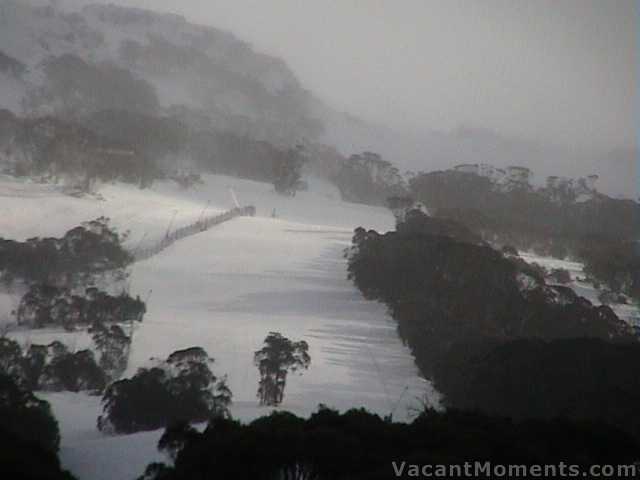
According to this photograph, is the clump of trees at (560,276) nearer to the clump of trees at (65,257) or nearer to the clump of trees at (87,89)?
the clump of trees at (65,257)

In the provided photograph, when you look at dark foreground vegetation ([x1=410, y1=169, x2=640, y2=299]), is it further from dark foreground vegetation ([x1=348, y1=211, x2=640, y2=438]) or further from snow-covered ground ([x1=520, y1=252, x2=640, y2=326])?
dark foreground vegetation ([x1=348, y1=211, x2=640, y2=438])

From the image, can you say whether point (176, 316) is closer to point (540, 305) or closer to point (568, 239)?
point (540, 305)

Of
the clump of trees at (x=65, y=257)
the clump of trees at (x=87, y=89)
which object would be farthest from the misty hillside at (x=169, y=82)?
the clump of trees at (x=65, y=257)

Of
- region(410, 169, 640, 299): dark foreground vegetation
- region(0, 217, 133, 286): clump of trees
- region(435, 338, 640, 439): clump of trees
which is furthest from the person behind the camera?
region(410, 169, 640, 299): dark foreground vegetation

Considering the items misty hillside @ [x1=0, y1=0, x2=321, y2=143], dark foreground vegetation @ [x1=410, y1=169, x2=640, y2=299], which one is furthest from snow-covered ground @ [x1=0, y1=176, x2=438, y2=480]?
misty hillside @ [x1=0, y1=0, x2=321, y2=143]

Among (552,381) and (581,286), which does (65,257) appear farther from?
(581,286)

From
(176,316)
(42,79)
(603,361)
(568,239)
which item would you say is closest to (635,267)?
(568,239)

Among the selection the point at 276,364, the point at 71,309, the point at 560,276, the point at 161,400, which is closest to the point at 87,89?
the point at 71,309
